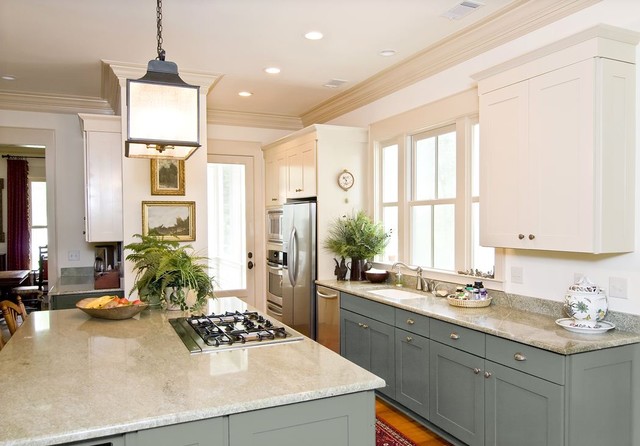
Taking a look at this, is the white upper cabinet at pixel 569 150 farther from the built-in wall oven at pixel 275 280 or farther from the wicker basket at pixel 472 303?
the built-in wall oven at pixel 275 280

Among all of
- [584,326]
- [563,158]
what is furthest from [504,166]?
[584,326]

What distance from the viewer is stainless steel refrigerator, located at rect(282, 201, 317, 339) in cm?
474

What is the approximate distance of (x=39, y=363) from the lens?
6.41ft

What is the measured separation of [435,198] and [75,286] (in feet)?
11.3

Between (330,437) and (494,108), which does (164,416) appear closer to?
(330,437)

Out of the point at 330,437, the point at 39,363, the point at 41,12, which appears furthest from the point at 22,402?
the point at 41,12

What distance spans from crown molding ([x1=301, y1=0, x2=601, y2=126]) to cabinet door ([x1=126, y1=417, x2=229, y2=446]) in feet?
9.30

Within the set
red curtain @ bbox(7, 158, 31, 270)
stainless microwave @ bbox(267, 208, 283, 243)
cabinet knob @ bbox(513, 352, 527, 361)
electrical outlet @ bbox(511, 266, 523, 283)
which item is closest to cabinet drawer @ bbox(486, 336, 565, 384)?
cabinet knob @ bbox(513, 352, 527, 361)


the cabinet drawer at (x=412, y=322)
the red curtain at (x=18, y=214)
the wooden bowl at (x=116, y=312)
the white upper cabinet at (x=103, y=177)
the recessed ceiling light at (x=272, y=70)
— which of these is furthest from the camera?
the red curtain at (x=18, y=214)

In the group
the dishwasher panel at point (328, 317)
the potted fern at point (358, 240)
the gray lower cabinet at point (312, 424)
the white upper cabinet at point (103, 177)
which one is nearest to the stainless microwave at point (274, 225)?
the potted fern at point (358, 240)

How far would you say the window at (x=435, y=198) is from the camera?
11.8ft

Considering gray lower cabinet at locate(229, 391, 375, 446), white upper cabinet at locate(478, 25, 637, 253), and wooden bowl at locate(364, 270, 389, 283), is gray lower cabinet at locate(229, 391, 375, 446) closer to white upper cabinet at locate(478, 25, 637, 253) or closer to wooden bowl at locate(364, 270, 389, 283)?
white upper cabinet at locate(478, 25, 637, 253)

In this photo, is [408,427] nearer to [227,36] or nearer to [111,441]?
[111,441]

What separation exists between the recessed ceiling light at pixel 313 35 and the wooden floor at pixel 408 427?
9.06ft
